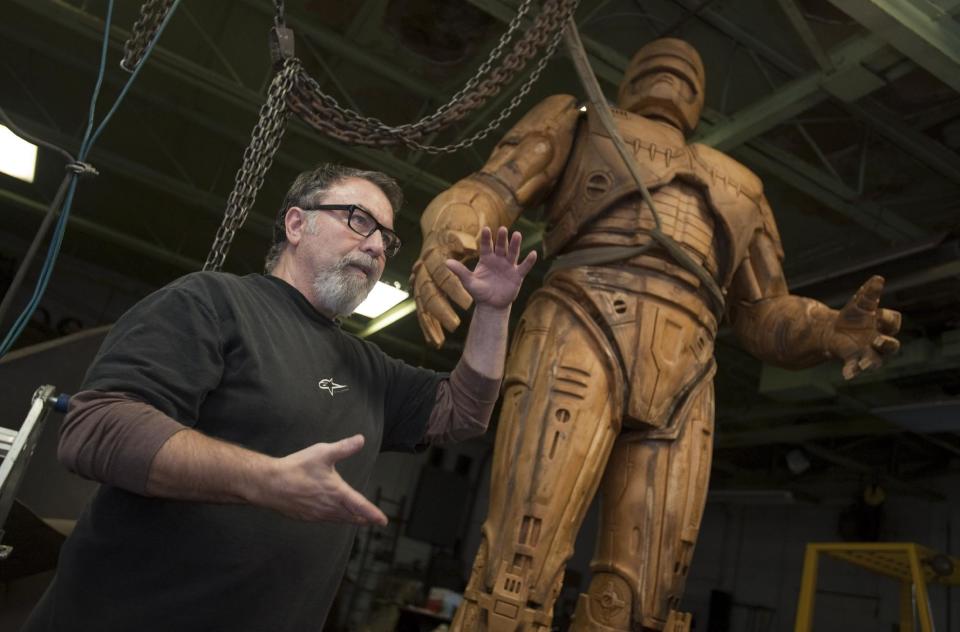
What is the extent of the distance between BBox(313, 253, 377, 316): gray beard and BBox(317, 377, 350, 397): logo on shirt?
0.65ft

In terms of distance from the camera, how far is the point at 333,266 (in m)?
1.74

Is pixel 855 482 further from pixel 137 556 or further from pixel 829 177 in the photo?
pixel 137 556

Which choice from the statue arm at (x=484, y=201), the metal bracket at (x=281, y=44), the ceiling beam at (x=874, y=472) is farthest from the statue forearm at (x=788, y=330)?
the ceiling beam at (x=874, y=472)

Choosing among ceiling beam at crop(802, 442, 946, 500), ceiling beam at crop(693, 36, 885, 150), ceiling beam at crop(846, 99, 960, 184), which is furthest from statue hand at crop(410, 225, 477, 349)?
ceiling beam at crop(802, 442, 946, 500)

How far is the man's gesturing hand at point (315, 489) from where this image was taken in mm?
1043

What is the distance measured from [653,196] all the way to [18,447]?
228 centimetres

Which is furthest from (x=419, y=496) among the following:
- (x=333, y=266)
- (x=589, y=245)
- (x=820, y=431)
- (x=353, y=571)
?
(x=333, y=266)

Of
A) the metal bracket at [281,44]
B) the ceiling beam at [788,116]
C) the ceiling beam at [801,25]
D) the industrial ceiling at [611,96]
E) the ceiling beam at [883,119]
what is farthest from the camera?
the ceiling beam at [883,119]

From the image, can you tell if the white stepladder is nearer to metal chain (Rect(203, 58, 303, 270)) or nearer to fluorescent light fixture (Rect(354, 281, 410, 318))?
metal chain (Rect(203, 58, 303, 270))

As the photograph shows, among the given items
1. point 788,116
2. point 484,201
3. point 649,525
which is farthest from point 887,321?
point 788,116

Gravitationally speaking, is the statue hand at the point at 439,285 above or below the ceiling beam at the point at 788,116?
below

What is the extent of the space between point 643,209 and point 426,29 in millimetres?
3738

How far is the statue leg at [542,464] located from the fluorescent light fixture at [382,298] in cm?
582

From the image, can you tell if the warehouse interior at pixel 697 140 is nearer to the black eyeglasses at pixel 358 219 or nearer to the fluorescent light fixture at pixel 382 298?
the fluorescent light fixture at pixel 382 298
